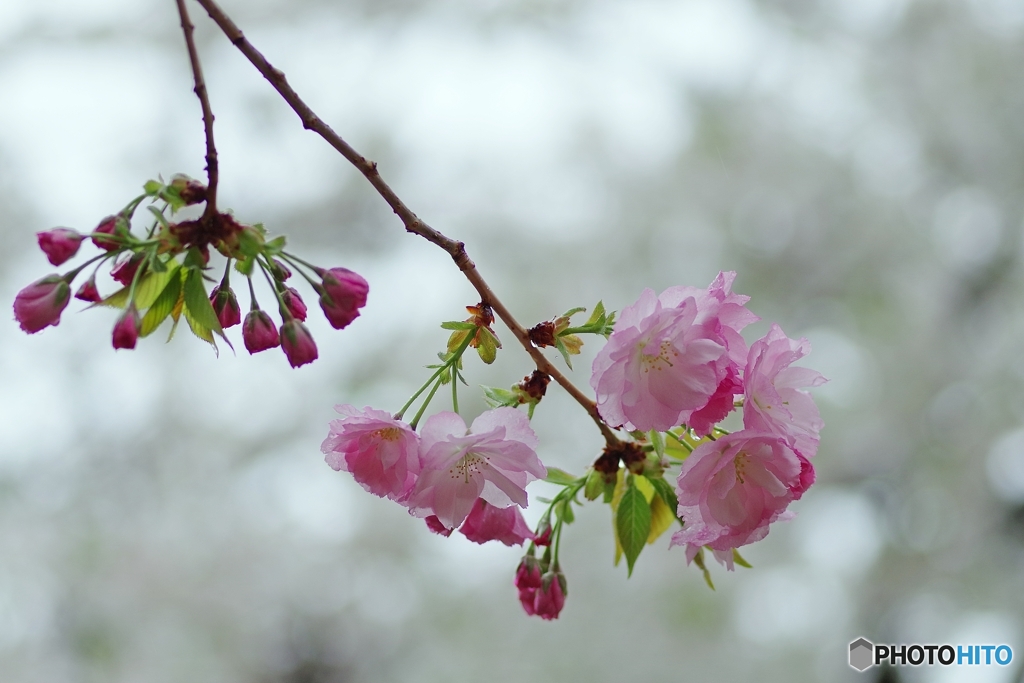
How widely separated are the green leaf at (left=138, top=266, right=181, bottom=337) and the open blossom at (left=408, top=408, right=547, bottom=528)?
17cm

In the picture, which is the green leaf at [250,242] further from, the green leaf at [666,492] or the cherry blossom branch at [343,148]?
the green leaf at [666,492]

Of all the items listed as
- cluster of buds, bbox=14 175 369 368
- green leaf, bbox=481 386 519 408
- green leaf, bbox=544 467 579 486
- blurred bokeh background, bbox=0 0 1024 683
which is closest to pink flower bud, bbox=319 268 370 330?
cluster of buds, bbox=14 175 369 368

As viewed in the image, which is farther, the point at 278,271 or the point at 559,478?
the point at 559,478

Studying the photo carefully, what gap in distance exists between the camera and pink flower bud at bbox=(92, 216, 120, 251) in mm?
458

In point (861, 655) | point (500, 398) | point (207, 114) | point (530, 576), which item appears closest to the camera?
point (207, 114)

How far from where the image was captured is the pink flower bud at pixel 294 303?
0.49 meters

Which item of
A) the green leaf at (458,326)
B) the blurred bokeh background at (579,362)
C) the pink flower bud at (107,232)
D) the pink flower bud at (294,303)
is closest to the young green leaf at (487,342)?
the green leaf at (458,326)

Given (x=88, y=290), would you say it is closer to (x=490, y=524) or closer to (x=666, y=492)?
(x=490, y=524)

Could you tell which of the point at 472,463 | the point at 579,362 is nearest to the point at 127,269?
the point at 472,463

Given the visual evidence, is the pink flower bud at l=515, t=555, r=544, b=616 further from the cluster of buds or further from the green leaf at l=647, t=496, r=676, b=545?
the cluster of buds

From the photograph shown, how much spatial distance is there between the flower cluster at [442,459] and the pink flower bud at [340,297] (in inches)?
2.5

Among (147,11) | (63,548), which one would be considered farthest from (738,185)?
(63,548)

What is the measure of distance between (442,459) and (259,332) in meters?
0.14

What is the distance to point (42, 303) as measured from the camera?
0.49 metres
